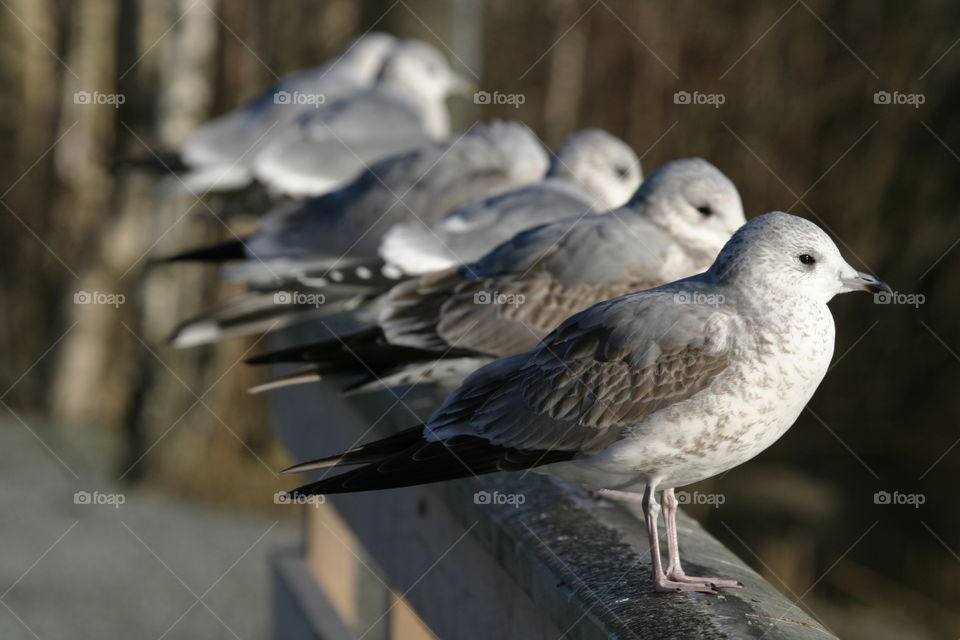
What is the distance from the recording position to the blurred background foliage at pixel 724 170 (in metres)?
6.91

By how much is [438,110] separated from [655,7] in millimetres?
1681

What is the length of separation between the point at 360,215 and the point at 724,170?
3823 mm

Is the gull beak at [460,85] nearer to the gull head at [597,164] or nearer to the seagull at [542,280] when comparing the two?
the gull head at [597,164]

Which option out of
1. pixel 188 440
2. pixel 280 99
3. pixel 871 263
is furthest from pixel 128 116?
pixel 871 263

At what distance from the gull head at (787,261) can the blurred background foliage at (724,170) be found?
3.87 meters

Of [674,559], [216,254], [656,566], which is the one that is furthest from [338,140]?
[656,566]

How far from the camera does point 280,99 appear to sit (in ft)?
19.4

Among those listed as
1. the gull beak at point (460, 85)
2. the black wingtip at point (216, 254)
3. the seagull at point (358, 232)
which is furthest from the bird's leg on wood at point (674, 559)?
the gull beak at point (460, 85)

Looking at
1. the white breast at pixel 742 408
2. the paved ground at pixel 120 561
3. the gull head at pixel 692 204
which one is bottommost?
the paved ground at pixel 120 561

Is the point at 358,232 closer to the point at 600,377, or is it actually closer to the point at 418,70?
the point at 600,377

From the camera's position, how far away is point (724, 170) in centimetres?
760

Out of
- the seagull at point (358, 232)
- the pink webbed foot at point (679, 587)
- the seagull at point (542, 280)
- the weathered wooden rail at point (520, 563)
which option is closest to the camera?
the weathered wooden rail at point (520, 563)

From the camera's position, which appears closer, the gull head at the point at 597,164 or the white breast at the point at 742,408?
the white breast at the point at 742,408

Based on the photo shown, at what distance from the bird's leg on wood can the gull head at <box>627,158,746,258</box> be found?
116 cm
